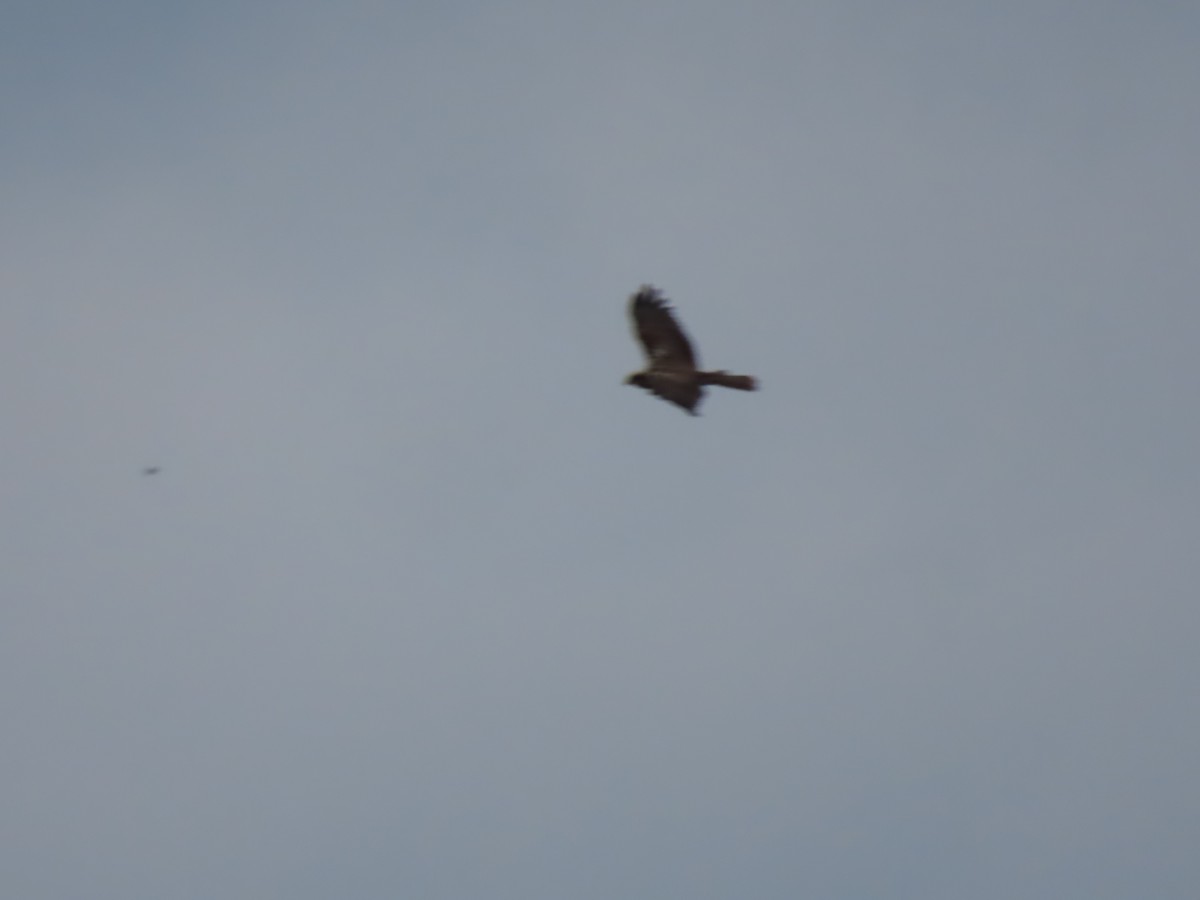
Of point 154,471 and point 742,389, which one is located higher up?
point 154,471

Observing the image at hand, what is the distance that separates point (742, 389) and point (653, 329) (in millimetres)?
2284

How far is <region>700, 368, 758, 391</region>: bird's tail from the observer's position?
791 inches

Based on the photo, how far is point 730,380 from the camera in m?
20.2

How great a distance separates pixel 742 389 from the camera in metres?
20.1

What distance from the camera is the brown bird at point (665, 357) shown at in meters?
20.7

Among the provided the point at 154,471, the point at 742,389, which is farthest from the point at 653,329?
the point at 154,471

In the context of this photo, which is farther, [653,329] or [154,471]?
[154,471]

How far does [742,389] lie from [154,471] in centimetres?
2399

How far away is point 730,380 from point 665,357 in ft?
4.94

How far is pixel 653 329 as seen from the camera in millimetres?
21016

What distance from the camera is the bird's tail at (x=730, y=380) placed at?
20.1m

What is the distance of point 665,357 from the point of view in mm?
20953

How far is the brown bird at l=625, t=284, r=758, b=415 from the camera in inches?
816

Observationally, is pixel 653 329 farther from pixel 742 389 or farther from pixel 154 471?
pixel 154 471
